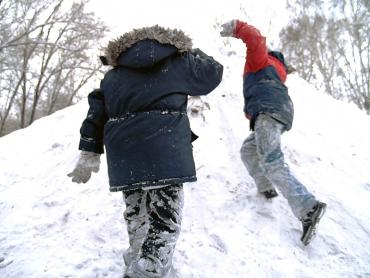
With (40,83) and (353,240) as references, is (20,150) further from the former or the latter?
(40,83)

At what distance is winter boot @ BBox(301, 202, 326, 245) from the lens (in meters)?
2.67

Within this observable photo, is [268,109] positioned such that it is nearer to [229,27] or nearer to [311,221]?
[229,27]

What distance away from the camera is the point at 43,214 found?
3.34 metres

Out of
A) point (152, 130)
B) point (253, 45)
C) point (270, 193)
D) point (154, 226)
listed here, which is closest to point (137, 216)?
point (154, 226)

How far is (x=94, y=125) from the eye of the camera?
2.38 meters

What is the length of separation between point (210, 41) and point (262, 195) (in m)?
5.49

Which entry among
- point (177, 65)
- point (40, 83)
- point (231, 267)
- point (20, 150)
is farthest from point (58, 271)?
point (40, 83)

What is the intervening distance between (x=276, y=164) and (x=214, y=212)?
29.1 inches

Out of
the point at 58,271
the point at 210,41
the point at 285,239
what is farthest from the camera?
the point at 210,41

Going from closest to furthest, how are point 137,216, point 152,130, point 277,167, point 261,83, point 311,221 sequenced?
point 152,130 → point 137,216 → point 311,221 → point 277,167 → point 261,83

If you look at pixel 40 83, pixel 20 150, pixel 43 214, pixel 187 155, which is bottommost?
pixel 43 214

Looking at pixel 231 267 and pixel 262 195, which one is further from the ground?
pixel 262 195

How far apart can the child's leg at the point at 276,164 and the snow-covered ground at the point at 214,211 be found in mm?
356

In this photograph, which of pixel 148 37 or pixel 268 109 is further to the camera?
pixel 268 109
